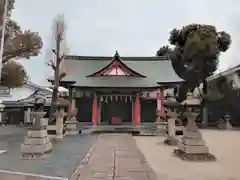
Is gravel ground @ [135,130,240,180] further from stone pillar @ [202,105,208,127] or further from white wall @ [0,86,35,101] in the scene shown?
white wall @ [0,86,35,101]

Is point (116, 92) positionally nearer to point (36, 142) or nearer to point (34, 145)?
point (36, 142)

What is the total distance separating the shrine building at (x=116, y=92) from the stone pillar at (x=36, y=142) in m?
14.0

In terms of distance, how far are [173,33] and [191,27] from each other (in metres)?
2.71

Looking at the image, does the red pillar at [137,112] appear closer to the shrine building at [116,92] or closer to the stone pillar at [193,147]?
the shrine building at [116,92]

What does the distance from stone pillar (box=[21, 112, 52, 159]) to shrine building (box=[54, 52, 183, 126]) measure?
14016mm

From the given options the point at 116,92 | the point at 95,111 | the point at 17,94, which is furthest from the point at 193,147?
the point at 17,94

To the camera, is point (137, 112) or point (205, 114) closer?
point (137, 112)

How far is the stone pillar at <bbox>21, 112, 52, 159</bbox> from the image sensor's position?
10.5m

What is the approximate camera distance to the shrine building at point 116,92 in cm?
2542

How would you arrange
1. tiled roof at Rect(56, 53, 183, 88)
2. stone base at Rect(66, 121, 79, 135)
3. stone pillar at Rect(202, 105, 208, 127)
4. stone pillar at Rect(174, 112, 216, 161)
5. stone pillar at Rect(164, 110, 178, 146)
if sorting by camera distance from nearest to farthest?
stone pillar at Rect(174, 112, 216, 161)
stone pillar at Rect(164, 110, 178, 146)
stone base at Rect(66, 121, 79, 135)
tiled roof at Rect(56, 53, 183, 88)
stone pillar at Rect(202, 105, 208, 127)

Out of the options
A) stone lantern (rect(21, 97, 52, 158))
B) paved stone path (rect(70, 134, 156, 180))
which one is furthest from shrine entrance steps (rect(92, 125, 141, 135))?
paved stone path (rect(70, 134, 156, 180))

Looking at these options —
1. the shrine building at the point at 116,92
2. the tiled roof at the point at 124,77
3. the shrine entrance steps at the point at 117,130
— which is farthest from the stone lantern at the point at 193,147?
the tiled roof at the point at 124,77

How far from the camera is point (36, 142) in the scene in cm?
1076

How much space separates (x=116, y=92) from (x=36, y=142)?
1526 centimetres
